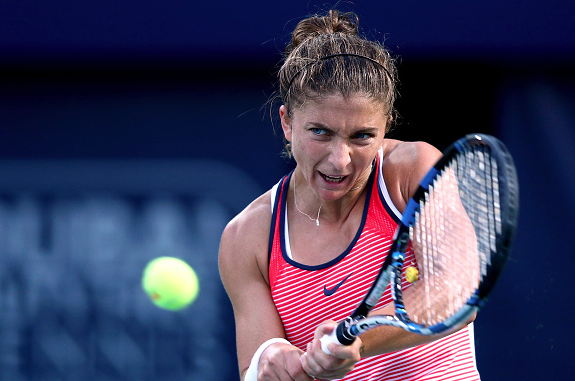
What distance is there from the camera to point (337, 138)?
190 centimetres

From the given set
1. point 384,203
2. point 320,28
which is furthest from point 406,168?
point 320,28

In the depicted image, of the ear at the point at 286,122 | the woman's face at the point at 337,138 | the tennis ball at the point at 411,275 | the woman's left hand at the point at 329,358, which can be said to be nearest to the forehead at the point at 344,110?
the woman's face at the point at 337,138

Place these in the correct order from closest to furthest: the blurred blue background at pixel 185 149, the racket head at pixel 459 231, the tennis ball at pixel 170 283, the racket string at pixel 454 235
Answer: the racket head at pixel 459 231 < the racket string at pixel 454 235 < the blurred blue background at pixel 185 149 < the tennis ball at pixel 170 283

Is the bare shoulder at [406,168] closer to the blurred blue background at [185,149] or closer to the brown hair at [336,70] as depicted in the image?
the brown hair at [336,70]

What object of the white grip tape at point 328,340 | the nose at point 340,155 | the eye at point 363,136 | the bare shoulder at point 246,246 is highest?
the eye at point 363,136

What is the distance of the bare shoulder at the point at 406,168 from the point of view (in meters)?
2.04

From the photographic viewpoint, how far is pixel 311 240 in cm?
220

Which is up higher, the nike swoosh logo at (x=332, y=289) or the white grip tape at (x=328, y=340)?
the nike swoosh logo at (x=332, y=289)

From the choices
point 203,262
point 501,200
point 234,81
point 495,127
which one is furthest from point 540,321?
point 501,200

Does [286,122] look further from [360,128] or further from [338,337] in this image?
[338,337]

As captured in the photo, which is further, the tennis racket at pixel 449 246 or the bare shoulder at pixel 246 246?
the bare shoulder at pixel 246 246

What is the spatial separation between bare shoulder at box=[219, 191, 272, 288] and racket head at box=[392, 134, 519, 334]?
484 millimetres

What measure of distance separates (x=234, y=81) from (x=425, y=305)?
6.46ft

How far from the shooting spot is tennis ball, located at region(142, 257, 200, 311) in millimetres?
3455
